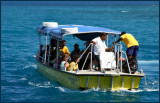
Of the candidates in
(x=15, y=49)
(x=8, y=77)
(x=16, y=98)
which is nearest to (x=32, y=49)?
(x=15, y=49)

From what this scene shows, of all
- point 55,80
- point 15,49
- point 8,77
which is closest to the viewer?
point 55,80

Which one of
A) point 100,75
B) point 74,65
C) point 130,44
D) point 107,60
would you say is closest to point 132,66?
point 107,60

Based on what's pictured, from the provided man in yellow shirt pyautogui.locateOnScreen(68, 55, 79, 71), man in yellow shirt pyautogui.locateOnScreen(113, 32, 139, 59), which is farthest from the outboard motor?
man in yellow shirt pyautogui.locateOnScreen(68, 55, 79, 71)

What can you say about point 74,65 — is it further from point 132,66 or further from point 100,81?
point 132,66

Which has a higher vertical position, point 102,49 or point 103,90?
point 102,49

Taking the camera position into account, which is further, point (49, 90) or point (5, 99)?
point (49, 90)

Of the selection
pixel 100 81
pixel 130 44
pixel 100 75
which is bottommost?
pixel 100 81

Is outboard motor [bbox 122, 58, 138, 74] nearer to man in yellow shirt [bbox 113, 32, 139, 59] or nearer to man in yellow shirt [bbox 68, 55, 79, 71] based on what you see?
man in yellow shirt [bbox 113, 32, 139, 59]

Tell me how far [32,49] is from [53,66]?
1344 cm

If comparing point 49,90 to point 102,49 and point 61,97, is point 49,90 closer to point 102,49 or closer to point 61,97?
point 61,97

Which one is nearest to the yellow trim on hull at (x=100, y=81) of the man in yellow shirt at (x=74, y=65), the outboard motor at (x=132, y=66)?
the man in yellow shirt at (x=74, y=65)

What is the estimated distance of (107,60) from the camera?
16500 mm

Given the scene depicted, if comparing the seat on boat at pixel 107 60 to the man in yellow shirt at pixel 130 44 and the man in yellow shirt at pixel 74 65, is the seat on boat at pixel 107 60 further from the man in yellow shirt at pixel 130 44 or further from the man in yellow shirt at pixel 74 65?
the man in yellow shirt at pixel 74 65

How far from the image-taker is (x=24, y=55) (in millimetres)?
28203
